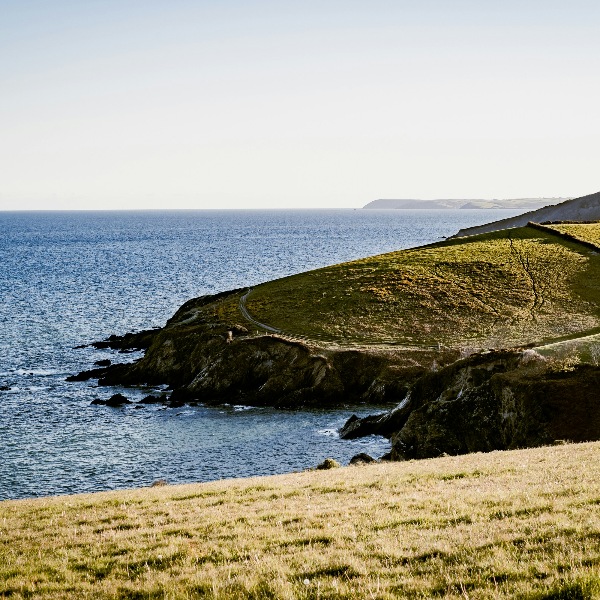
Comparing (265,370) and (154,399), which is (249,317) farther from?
(154,399)

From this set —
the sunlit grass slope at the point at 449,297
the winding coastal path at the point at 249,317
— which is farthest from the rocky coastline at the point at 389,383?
the sunlit grass slope at the point at 449,297

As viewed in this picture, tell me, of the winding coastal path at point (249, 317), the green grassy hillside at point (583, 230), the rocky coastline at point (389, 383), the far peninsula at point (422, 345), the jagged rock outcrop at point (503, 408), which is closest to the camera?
the jagged rock outcrop at point (503, 408)

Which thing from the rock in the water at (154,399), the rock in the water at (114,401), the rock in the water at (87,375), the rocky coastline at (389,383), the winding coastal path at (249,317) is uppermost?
the winding coastal path at (249,317)

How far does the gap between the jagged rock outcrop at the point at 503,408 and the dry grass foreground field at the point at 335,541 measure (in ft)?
47.8

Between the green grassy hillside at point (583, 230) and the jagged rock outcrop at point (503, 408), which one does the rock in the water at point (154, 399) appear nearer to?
the jagged rock outcrop at point (503, 408)

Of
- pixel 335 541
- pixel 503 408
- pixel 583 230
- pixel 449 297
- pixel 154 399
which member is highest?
pixel 583 230

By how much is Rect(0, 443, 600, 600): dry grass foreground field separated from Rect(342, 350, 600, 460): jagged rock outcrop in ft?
47.8

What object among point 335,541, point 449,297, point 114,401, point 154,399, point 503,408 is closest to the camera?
point 335,541

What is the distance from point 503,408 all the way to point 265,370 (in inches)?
1149

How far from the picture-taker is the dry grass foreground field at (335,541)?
12102 millimetres

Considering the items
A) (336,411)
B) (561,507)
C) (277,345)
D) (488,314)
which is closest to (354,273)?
(488,314)

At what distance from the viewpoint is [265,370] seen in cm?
6644

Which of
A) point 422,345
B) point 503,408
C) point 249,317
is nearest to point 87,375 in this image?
point 249,317

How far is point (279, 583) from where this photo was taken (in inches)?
488
